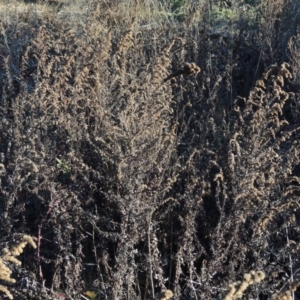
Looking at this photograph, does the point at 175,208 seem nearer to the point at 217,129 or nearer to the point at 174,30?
the point at 217,129

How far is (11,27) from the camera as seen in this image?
17.8ft

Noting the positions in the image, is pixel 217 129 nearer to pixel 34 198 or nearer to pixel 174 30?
pixel 34 198

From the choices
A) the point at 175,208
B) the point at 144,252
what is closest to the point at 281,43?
the point at 175,208

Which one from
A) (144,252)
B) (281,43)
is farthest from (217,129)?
(281,43)

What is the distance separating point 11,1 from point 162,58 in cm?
445

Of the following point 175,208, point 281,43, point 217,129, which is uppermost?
point 281,43

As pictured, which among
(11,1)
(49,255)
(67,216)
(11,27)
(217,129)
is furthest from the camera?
(11,1)

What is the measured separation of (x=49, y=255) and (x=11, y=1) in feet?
15.9

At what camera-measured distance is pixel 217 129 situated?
310cm

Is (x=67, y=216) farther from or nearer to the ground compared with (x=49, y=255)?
farther from the ground

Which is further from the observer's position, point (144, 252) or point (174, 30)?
point (174, 30)

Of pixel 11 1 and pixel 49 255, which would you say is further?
pixel 11 1

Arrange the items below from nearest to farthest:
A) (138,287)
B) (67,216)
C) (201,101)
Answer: (138,287)
(67,216)
(201,101)

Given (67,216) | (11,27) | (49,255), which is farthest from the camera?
(11,27)
